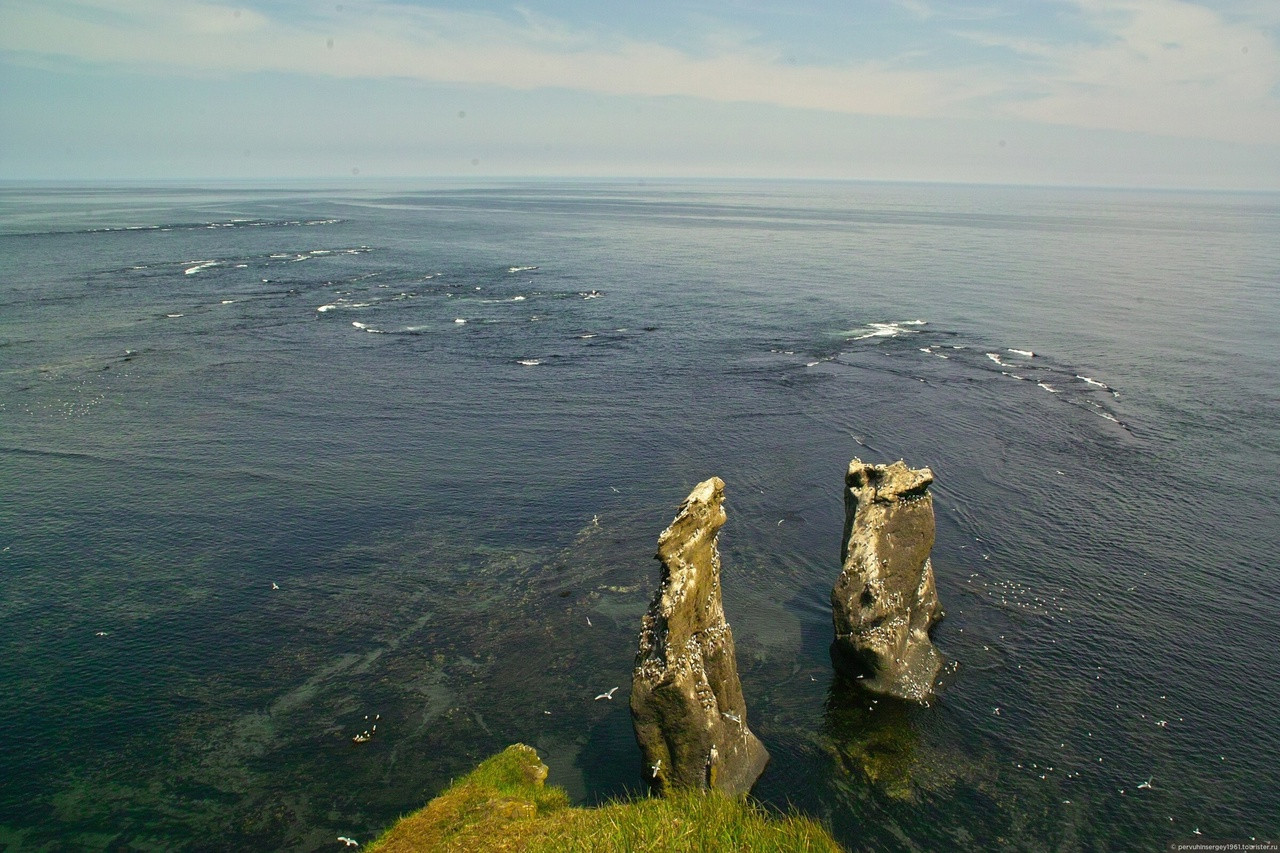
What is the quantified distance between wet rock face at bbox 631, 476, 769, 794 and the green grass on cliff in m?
1.00

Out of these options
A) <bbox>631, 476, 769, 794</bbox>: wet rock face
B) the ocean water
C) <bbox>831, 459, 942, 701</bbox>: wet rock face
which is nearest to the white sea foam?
the ocean water

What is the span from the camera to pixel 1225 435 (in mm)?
51375

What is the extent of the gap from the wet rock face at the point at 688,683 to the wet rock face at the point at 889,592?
597 centimetres

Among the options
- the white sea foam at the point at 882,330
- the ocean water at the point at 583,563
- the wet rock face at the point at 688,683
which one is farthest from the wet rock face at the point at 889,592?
the white sea foam at the point at 882,330

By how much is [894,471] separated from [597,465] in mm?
20260

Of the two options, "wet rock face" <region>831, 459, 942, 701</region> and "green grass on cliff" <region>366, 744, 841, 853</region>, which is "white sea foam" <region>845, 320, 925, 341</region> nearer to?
"wet rock face" <region>831, 459, 942, 701</region>

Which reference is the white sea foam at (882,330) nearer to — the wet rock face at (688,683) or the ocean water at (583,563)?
the ocean water at (583,563)

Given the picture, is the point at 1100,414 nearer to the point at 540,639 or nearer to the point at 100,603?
the point at 540,639

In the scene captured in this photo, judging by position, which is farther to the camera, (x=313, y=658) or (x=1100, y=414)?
(x=1100, y=414)

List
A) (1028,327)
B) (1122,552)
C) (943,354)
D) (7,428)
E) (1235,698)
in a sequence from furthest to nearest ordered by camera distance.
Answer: (1028,327)
(943,354)
(7,428)
(1122,552)
(1235,698)

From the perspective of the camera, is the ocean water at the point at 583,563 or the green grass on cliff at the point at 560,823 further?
the ocean water at the point at 583,563

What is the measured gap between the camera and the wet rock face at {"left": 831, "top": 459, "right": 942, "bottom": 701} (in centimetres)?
2803

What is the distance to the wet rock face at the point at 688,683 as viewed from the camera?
75.8ft

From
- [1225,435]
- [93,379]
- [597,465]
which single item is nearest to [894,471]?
[597,465]
